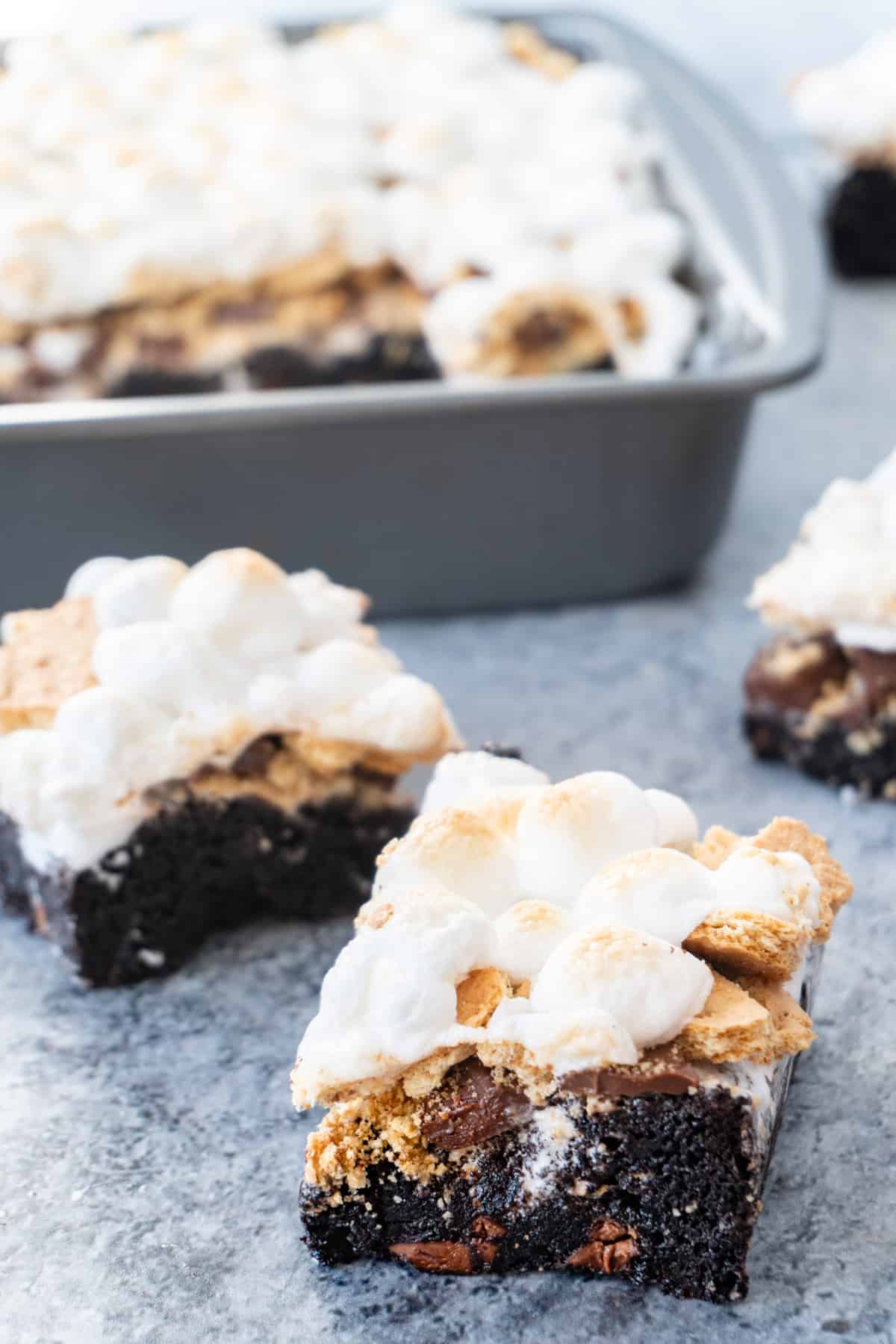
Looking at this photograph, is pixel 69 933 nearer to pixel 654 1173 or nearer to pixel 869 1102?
pixel 654 1173

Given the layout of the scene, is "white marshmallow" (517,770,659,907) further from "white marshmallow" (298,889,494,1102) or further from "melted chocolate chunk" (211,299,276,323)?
"melted chocolate chunk" (211,299,276,323)

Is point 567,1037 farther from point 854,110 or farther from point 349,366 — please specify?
point 854,110

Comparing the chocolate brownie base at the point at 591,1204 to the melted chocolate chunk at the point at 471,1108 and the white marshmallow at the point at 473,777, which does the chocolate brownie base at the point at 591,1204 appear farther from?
the white marshmallow at the point at 473,777

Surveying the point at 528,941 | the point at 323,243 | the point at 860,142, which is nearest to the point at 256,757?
the point at 528,941

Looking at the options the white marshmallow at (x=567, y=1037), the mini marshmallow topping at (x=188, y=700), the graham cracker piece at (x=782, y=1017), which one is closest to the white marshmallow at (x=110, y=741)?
the mini marshmallow topping at (x=188, y=700)

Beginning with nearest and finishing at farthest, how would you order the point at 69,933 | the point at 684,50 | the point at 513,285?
the point at 69,933
the point at 513,285
the point at 684,50

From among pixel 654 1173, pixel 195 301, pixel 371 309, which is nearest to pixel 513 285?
pixel 371 309
